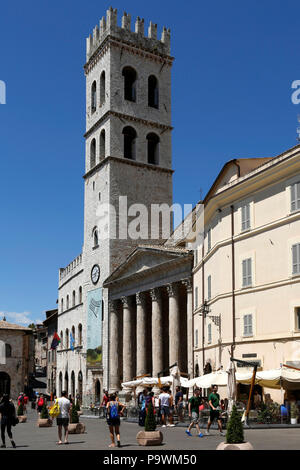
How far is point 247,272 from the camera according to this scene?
30547 mm

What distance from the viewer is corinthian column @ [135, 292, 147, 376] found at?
48.5 meters

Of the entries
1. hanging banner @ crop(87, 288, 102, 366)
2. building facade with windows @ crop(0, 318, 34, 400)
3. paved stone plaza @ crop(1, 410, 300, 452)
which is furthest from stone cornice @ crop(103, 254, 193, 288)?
building facade with windows @ crop(0, 318, 34, 400)

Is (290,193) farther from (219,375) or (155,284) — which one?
(155,284)

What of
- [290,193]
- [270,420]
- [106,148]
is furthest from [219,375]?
[106,148]

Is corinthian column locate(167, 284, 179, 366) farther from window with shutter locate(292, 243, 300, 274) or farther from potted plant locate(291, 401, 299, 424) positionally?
potted plant locate(291, 401, 299, 424)

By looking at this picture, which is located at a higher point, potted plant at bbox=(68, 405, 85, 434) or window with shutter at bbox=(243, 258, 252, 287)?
window with shutter at bbox=(243, 258, 252, 287)

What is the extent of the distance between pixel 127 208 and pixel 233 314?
26.8 metres

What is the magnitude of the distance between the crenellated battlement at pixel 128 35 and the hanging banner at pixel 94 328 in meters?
24.2

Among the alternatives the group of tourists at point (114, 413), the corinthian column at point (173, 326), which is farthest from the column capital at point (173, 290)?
the group of tourists at point (114, 413)

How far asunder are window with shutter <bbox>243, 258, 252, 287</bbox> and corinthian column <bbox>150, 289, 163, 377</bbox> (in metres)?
16.7

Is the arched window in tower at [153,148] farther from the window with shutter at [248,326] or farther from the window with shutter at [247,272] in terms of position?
the window with shutter at [248,326]

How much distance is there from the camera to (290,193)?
1101 inches

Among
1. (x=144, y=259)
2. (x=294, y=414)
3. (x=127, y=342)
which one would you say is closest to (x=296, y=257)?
(x=294, y=414)

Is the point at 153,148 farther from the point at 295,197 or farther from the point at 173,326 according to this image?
the point at 295,197
